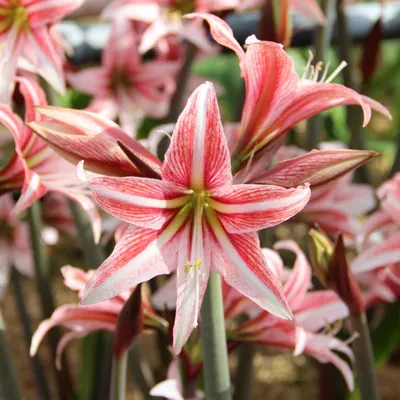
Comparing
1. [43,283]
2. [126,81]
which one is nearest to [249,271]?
[43,283]

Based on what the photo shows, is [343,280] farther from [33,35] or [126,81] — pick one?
[126,81]

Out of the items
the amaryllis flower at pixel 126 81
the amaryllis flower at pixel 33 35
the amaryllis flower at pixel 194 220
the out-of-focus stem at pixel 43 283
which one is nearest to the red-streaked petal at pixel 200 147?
the amaryllis flower at pixel 194 220

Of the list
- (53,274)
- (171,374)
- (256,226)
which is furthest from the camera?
(53,274)

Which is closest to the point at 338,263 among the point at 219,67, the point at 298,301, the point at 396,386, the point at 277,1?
the point at 298,301

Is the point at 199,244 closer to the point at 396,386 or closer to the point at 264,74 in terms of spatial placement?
the point at 264,74

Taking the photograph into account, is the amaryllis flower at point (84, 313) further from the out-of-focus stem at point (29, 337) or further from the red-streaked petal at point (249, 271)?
the out-of-focus stem at point (29, 337)

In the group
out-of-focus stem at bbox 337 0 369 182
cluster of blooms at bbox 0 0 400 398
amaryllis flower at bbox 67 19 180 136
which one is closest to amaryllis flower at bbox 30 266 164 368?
cluster of blooms at bbox 0 0 400 398
